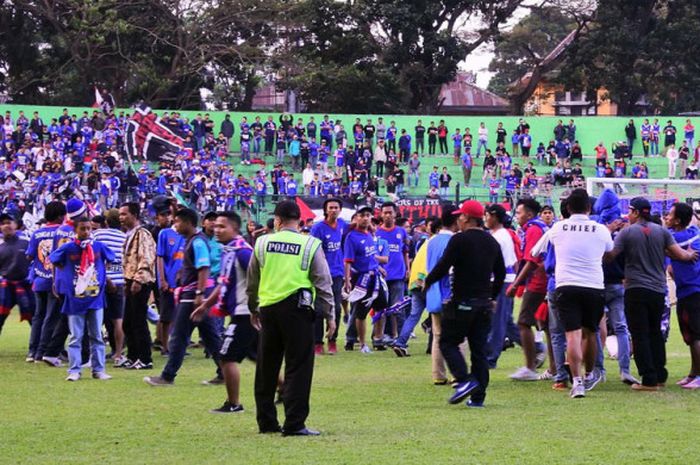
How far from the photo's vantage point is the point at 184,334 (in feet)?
37.2

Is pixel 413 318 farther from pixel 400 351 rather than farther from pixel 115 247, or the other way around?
pixel 115 247

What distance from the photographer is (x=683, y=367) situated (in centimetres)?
1338

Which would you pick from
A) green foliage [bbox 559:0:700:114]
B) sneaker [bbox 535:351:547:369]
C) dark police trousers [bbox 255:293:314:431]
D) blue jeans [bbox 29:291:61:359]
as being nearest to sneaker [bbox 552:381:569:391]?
sneaker [bbox 535:351:547:369]

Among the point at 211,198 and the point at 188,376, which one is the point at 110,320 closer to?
the point at 188,376

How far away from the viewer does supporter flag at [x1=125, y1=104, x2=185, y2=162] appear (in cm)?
4334

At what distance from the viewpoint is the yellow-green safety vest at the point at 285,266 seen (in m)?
8.68

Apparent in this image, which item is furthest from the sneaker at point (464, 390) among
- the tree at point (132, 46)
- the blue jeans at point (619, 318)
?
the tree at point (132, 46)

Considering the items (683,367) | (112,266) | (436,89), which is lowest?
(683,367)

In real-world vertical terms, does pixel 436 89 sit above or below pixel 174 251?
above

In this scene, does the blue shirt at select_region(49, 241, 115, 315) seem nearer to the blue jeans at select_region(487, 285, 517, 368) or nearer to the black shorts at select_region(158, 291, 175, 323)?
the black shorts at select_region(158, 291, 175, 323)

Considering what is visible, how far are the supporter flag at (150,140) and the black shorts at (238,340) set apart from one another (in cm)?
3398

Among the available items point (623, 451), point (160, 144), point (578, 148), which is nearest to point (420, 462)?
point (623, 451)

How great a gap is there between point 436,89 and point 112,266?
167 feet

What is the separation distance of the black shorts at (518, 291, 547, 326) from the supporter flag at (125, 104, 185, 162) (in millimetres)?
32221
